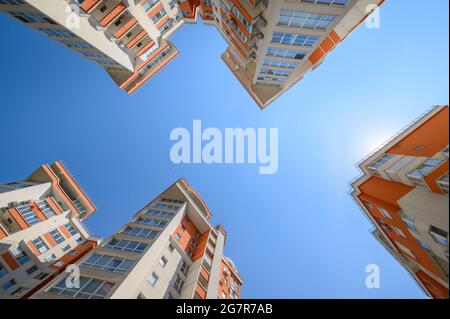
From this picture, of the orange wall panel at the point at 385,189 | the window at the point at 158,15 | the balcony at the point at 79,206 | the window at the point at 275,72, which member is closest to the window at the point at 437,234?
the orange wall panel at the point at 385,189

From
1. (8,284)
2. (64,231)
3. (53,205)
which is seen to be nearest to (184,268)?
(8,284)

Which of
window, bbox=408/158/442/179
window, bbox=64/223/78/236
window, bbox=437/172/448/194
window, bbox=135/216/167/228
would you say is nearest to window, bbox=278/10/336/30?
window, bbox=408/158/442/179

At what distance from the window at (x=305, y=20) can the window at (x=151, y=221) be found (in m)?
23.7

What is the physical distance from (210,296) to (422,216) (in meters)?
15.4

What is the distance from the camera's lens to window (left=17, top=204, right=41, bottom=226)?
103ft

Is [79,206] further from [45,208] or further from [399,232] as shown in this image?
[399,232]

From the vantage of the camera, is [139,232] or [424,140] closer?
[424,140]

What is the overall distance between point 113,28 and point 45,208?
31.6 meters

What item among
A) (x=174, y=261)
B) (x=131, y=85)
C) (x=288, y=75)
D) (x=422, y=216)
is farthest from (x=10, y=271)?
(x=288, y=75)

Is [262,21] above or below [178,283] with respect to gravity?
above

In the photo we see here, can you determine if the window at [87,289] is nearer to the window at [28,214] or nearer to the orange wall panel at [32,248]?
the orange wall panel at [32,248]

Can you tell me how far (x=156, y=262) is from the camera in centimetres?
1850

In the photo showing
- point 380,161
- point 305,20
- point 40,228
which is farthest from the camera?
point 40,228

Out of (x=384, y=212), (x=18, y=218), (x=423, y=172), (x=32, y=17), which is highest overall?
(x=32, y=17)
